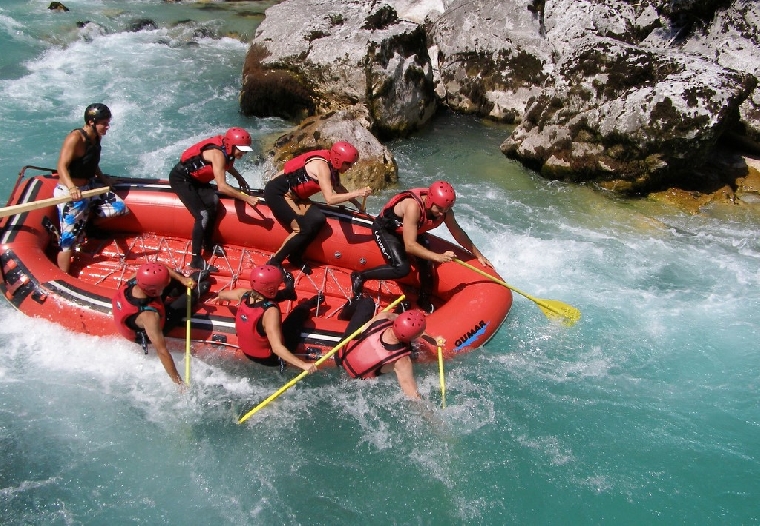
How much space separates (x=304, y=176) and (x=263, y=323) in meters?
1.63

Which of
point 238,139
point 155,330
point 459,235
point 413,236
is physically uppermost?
point 238,139

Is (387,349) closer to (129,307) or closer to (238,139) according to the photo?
(129,307)

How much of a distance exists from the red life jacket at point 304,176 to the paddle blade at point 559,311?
2.56 metres

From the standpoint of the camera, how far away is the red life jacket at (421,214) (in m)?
5.90

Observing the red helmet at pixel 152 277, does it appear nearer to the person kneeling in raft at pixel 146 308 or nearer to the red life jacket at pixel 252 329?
the person kneeling in raft at pixel 146 308

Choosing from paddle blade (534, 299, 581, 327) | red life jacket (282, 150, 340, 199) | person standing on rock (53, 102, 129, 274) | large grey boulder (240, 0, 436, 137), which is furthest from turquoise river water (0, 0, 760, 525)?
large grey boulder (240, 0, 436, 137)

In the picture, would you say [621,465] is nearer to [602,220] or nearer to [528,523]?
[528,523]

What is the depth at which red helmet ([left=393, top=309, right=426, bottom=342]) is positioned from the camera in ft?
16.4

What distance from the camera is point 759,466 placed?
557 cm

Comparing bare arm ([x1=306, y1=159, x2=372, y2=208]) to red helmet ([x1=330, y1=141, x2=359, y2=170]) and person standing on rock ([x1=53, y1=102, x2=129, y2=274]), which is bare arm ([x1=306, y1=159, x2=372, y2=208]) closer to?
red helmet ([x1=330, y1=141, x2=359, y2=170])

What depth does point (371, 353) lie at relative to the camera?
534 centimetres

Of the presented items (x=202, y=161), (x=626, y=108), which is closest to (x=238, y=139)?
(x=202, y=161)

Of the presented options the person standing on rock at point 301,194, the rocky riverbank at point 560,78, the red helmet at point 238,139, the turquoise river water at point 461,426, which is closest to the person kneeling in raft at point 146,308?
the turquoise river water at point 461,426

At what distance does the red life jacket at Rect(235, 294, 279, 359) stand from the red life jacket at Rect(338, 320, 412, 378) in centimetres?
70
